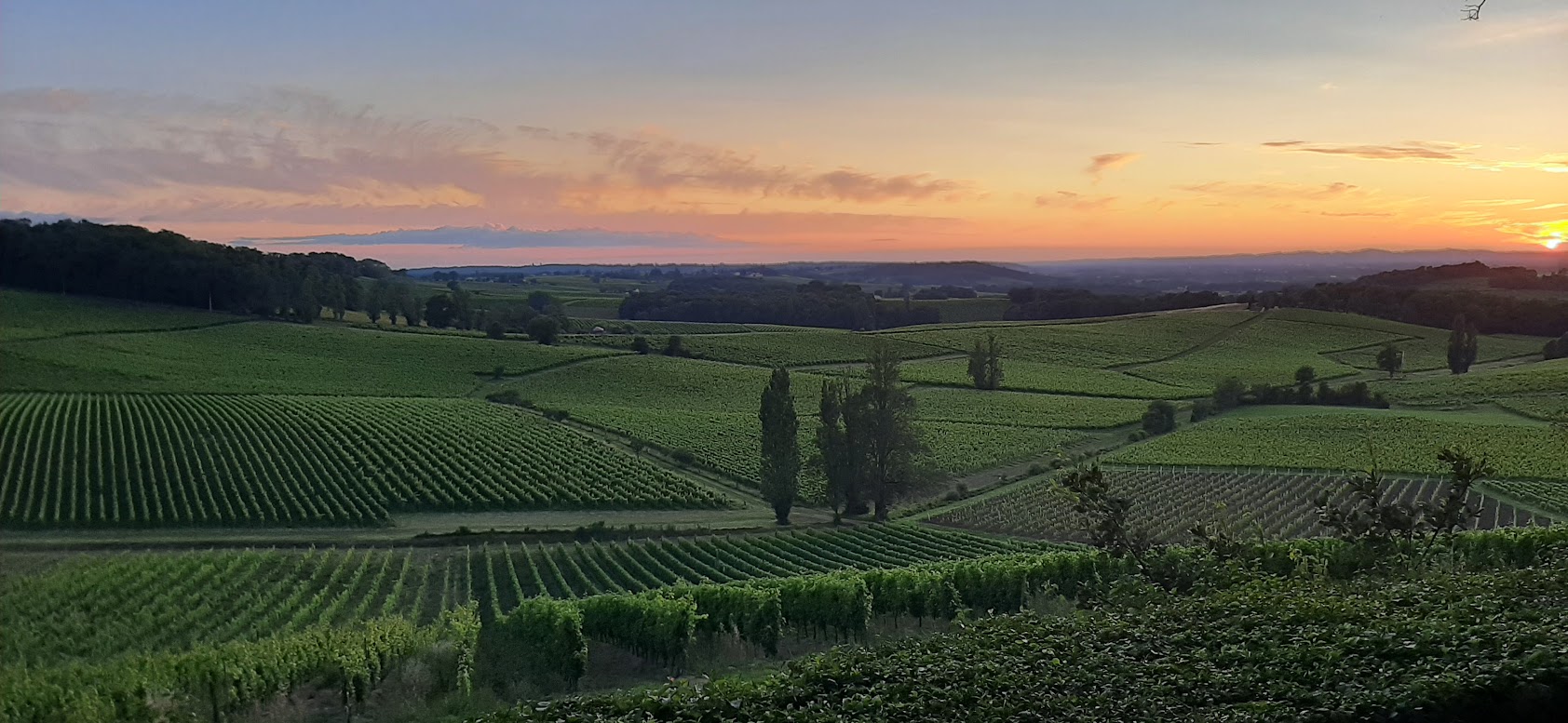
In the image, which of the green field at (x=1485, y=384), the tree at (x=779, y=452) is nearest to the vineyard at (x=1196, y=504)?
the tree at (x=779, y=452)

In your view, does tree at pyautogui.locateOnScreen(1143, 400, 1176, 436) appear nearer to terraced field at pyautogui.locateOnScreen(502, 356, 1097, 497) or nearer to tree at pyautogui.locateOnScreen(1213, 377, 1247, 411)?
terraced field at pyautogui.locateOnScreen(502, 356, 1097, 497)

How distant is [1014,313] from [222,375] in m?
96.8

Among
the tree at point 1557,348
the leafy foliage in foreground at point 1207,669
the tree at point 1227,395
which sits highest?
the leafy foliage in foreground at point 1207,669

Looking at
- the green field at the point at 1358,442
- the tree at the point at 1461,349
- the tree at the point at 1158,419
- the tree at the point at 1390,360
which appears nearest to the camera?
the green field at the point at 1358,442

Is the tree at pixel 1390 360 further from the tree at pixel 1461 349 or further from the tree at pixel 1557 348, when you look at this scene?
the tree at pixel 1557 348

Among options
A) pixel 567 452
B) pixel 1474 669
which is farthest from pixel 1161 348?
pixel 1474 669

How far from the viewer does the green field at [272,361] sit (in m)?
59.0

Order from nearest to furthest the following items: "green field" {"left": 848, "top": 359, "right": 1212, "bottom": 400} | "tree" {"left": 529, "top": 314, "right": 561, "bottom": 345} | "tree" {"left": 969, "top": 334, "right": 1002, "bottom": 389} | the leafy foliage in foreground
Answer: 1. the leafy foliage in foreground
2. "green field" {"left": 848, "top": 359, "right": 1212, "bottom": 400}
3. "tree" {"left": 969, "top": 334, "right": 1002, "bottom": 389}
4. "tree" {"left": 529, "top": 314, "right": 561, "bottom": 345}

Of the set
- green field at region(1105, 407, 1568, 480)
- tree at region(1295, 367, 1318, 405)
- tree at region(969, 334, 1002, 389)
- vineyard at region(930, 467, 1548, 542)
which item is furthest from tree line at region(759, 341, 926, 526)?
tree at region(1295, 367, 1318, 405)

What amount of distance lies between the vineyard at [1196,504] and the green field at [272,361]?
4326 cm

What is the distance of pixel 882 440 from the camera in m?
44.9

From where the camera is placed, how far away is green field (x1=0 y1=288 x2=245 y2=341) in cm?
6731

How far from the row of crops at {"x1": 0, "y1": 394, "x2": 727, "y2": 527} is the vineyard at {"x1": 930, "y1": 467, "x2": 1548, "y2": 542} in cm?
1340

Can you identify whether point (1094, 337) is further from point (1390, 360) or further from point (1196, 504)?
point (1196, 504)
